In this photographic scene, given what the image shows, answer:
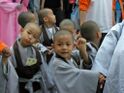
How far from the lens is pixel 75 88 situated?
372cm

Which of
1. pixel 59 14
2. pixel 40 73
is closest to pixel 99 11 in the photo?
pixel 59 14

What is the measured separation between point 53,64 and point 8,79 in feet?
1.74

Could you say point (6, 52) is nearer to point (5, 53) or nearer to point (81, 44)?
point (5, 53)

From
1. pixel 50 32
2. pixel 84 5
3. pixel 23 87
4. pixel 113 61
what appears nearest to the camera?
pixel 113 61

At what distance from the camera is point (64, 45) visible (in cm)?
→ 387

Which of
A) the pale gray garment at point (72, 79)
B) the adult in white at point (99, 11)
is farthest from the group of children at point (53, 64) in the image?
the adult in white at point (99, 11)

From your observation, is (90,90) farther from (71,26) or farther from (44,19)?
(44,19)

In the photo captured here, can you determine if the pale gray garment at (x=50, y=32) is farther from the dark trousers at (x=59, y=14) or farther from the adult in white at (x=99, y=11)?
the dark trousers at (x=59, y=14)

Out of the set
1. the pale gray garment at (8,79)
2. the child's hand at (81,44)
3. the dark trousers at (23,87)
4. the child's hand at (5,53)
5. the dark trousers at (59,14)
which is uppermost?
the child's hand at (81,44)

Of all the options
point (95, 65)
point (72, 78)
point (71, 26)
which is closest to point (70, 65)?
point (72, 78)

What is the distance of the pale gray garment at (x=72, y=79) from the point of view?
369 cm

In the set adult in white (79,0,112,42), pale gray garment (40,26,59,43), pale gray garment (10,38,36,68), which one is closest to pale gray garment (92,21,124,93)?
pale gray garment (10,38,36,68)

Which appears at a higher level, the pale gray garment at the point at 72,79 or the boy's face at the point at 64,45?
the boy's face at the point at 64,45

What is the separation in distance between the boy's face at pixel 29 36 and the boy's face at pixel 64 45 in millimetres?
331
